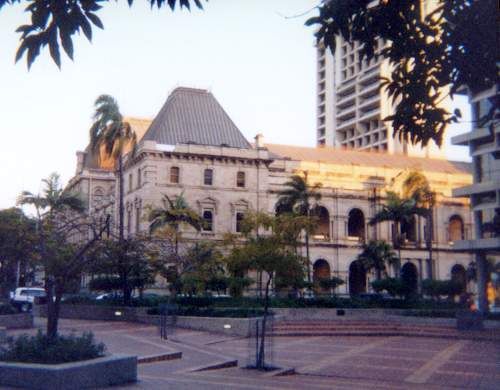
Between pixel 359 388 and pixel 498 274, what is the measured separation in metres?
38.4

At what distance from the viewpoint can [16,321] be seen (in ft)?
91.8

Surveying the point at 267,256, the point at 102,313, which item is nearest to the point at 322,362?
the point at 267,256

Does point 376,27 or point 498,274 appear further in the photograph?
point 498,274

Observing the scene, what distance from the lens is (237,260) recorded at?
27.2m

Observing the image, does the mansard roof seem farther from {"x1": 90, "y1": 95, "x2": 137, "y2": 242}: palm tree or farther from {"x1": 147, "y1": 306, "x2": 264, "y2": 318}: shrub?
{"x1": 147, "y1": 306, "x2": 264, "y2": 318}: shrub

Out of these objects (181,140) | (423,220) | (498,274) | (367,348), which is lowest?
(367,348)

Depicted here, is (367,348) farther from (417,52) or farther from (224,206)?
(224,206)

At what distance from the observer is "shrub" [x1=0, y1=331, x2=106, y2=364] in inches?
476

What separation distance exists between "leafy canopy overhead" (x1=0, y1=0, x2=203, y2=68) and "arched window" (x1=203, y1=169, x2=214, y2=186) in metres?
51.6

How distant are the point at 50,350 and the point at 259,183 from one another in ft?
156

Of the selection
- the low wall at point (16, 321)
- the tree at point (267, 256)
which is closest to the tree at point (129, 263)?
the low wall at point (16, 321)

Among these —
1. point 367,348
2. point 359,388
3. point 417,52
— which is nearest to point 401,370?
point 359,388

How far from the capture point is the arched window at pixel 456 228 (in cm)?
6788

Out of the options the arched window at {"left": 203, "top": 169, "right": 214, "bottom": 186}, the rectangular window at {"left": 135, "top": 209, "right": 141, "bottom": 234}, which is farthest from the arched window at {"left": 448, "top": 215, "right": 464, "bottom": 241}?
the rectangular window at {"left": 135, "top": 209, "right": 141, "bottom": 234}
